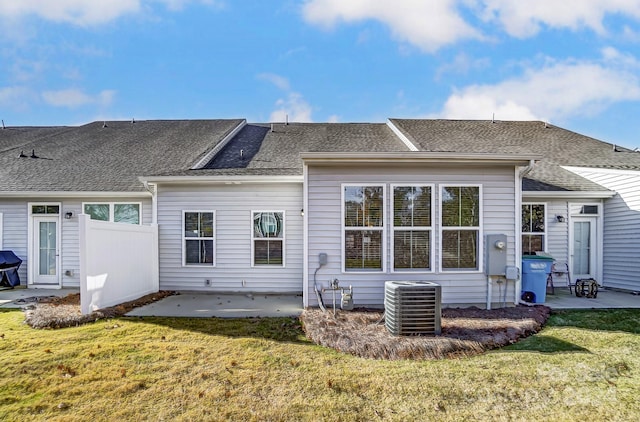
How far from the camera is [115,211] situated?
9.35m

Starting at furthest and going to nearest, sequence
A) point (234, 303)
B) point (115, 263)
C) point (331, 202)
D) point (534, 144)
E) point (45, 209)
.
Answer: point (534, 144) → point (45, 209) → point (234, 303) → point (115, 263) → point (331, 202)


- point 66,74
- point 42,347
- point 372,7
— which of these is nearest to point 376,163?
point 42,347

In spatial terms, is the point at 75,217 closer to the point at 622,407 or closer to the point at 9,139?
the point at 9,139

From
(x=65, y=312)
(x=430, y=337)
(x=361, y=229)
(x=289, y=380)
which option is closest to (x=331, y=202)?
(x=361, y=229)

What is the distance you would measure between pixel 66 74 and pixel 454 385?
825 inches

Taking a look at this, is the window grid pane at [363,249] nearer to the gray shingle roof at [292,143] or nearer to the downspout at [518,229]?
the gray shingle roof at [292,143]

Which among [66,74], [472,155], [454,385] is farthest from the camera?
[66,74]

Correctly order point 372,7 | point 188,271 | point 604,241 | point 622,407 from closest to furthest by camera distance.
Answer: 1. point 622,407
2. point 188,271
3. point 604,241
4. point 372,7

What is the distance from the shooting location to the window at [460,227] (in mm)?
6906

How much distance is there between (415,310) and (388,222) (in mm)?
2070

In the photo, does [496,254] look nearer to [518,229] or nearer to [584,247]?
[518,229]

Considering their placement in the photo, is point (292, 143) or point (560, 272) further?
point (292, 143)

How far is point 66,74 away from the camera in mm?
16875

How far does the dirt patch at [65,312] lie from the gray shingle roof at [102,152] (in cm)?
301
